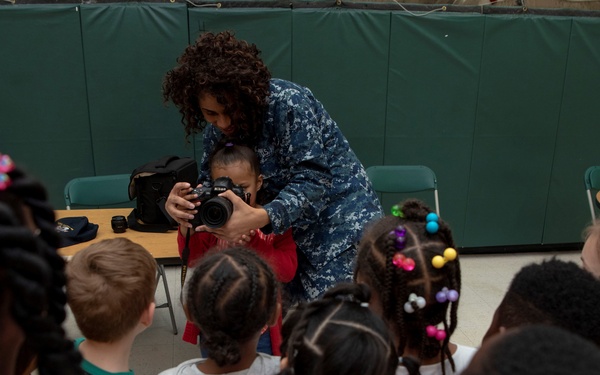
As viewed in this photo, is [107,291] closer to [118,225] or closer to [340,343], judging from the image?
[340,343]

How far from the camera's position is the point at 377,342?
3.07ft

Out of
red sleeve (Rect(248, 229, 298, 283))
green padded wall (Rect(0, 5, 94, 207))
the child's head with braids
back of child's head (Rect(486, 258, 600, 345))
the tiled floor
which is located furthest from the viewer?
green padded wall (Rect(0, 5, 94, 207))

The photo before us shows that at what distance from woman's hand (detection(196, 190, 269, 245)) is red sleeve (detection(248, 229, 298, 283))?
0.20 metres

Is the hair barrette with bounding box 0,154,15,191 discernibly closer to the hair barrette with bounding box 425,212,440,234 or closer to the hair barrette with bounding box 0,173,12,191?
the hair barrette with bounding box 0,173,12,191

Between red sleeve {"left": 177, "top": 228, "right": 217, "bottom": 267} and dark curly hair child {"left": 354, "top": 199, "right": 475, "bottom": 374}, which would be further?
red sleeve {"left": 177, "top": 228, "right": 217, "bottom": 267}

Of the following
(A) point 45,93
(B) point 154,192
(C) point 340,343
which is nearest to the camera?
(C) point 340,343

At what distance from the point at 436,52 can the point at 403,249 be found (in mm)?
2688

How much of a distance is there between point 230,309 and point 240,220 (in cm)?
35

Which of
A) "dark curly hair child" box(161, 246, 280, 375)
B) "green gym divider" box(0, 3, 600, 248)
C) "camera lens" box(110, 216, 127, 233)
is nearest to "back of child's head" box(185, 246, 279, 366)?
"dark curly hair child" box(161, 246, 280, 375)

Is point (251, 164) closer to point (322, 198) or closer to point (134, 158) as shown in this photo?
point (322, 198)

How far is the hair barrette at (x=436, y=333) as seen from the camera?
114 centimetres

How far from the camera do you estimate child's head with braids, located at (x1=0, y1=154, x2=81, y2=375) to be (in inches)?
17.9

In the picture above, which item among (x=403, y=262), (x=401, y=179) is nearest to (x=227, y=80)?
(x=403, y=262)

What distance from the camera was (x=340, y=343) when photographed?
0.91 meters
